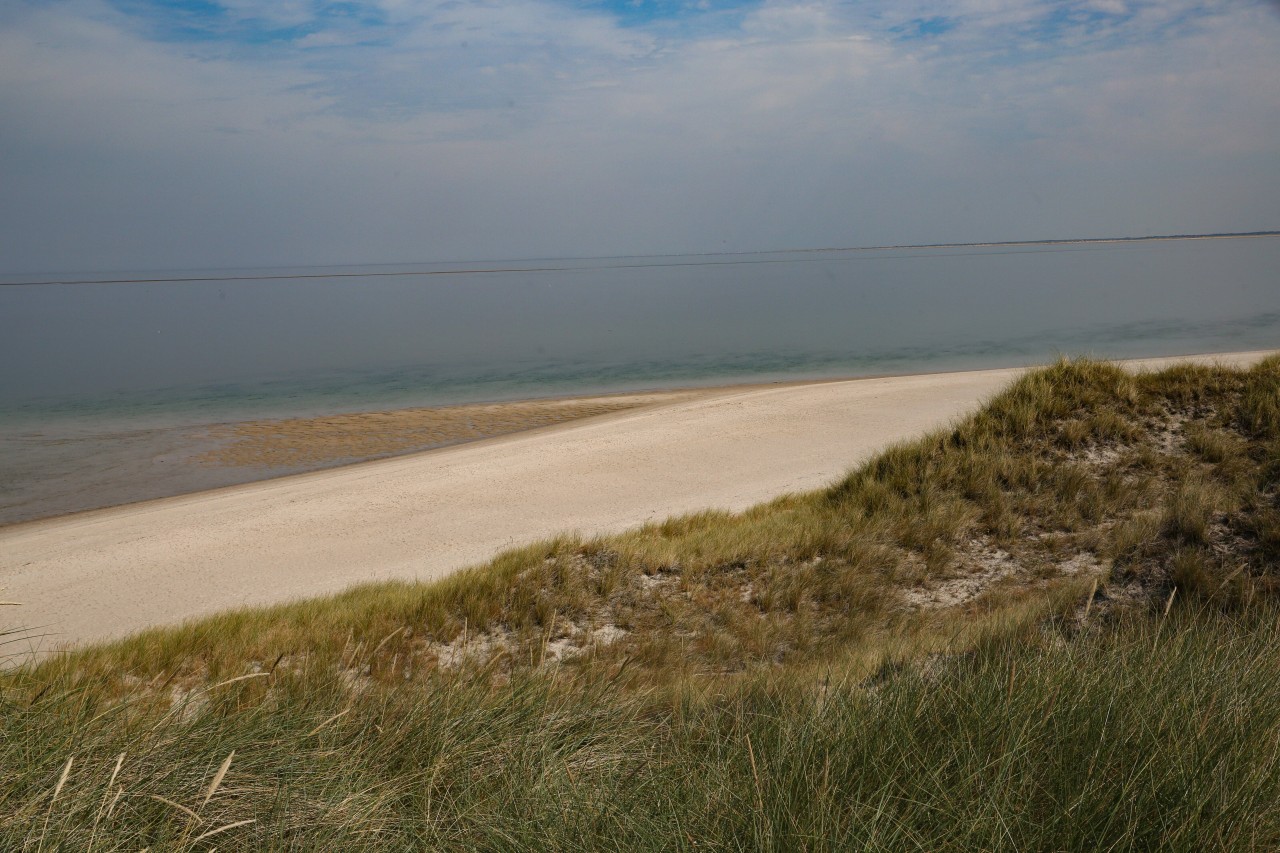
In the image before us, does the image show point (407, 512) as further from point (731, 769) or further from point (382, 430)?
point (731, 769)

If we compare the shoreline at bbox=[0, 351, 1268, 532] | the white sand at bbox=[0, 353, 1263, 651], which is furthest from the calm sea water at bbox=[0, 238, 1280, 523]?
the white sand at bbox=[0, 353, 1263, 651]

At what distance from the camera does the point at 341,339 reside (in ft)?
144

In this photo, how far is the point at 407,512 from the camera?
1224cm

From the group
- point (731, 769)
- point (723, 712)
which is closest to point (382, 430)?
point (723, 712)

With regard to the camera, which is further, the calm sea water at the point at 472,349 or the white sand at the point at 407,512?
the calm sea water at the point at 472,349

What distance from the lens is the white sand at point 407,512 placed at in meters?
9.41

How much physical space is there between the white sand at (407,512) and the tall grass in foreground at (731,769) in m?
5.22

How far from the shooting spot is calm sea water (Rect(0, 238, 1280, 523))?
69.5ft

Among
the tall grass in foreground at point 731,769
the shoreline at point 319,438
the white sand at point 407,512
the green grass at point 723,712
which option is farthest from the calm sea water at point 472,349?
the tall grass in foreground at point 731,769

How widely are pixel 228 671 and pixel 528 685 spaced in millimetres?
2142

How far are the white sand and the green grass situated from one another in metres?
3.08

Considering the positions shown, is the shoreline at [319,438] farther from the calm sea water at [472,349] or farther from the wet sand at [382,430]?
the calm sea water at [472,349]

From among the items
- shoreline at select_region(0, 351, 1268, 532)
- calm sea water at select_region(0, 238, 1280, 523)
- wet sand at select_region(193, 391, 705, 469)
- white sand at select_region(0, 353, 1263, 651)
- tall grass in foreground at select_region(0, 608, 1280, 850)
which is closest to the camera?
tall grass in foreground at select_region(0, 608, 1280, 850)

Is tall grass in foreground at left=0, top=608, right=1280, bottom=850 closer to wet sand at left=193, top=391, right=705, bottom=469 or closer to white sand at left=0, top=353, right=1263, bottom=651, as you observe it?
white sand at left=0, top=353, right=1263, bottom=651
